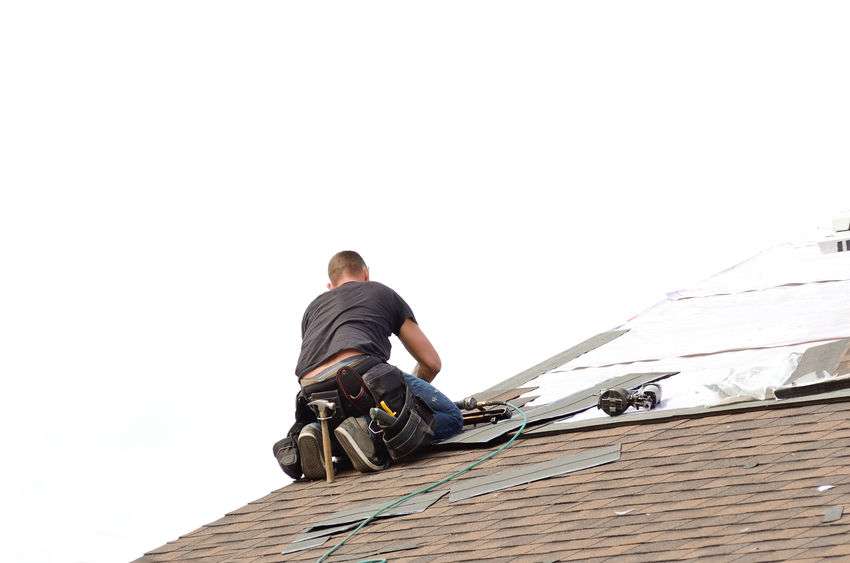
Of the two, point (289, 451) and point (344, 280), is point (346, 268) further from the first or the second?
point (289, 451)

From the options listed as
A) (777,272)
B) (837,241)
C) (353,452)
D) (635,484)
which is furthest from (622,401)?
(837,241)

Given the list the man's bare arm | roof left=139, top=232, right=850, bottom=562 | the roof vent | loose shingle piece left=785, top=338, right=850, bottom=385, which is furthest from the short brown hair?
the roof vent

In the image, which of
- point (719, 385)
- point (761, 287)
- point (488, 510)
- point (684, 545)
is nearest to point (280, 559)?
point (488, 510)

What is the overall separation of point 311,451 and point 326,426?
0.26m

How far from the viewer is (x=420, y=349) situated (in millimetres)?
7684

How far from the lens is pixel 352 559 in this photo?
18.8 feet

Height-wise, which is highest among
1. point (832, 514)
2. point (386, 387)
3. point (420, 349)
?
point (420, 349)

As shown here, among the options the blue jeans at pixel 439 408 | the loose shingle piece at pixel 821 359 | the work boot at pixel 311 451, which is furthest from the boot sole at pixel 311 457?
the loose shingle piece at pixel 821 359

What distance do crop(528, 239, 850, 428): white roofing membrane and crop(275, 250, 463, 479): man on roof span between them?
1051 millimetres

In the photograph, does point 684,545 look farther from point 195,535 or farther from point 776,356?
point 776,356

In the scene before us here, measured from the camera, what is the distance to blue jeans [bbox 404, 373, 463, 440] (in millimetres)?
7578

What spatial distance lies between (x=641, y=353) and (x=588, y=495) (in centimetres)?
438

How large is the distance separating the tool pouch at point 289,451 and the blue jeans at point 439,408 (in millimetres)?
Answer: 762

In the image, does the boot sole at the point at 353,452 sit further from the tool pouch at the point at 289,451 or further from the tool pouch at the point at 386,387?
the tool pouch at the point at 289,451
